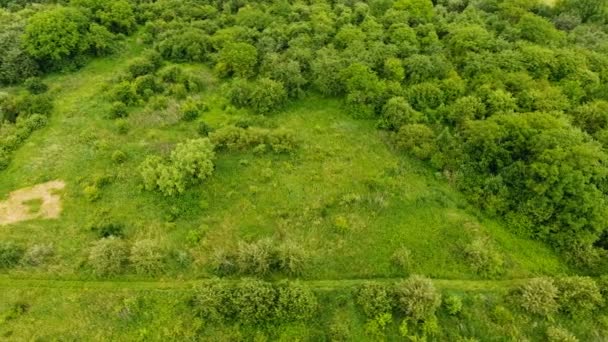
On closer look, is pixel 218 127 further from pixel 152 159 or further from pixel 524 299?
pixel 524 299

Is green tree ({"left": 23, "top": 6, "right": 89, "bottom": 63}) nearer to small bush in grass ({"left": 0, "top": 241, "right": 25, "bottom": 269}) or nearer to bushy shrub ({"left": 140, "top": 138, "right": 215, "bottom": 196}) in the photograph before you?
bushy shrub ({"left": 140, "top": 138, "right": 215, "bottom": 196})

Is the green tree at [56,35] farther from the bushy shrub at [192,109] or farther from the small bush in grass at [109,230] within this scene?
the small bush in grass at [109,230]

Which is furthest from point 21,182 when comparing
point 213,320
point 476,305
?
point 476,305

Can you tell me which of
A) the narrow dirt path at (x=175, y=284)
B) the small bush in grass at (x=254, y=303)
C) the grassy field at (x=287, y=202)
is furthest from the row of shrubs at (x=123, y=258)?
the small bush in grass at (x=254, y=303)

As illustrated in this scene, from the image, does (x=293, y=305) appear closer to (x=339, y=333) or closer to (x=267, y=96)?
(x=339, y=333)

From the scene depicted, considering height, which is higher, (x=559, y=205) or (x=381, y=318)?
(x=559, y=205)

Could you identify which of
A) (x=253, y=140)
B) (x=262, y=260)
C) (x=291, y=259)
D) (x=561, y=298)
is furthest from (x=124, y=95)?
(x=561, y=298)

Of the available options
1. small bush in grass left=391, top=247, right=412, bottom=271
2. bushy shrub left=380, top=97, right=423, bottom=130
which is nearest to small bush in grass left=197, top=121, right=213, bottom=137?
bushy shrub left=380, top=97, right=423, bottom=130
